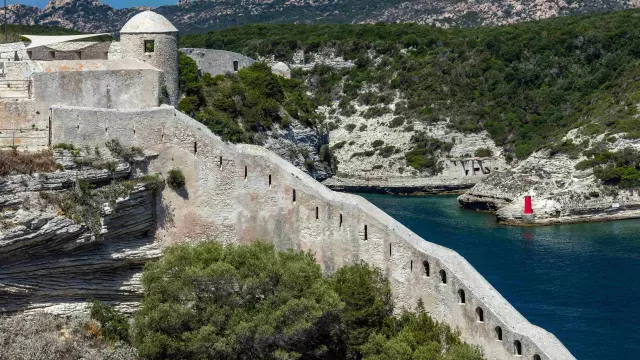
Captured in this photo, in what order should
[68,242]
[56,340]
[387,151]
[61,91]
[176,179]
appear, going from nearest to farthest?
[56,340], [68,242], [176,179], [61,91], [387,151]

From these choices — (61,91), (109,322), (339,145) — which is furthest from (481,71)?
(109,322)

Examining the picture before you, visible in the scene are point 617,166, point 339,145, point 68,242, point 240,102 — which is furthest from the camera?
point 339,145

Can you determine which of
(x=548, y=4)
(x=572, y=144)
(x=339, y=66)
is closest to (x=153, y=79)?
(x=572, y=144)

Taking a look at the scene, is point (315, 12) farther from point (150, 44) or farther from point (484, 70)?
point (150, 44)

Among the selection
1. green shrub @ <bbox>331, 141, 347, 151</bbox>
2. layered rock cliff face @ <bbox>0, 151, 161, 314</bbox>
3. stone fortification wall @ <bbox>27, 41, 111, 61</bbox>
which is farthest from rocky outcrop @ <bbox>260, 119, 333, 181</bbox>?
green shrub @ <bbox>331, 141, 347, 151</bbox>

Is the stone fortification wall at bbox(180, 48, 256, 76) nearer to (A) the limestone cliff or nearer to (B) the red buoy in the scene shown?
(B) the red buoy

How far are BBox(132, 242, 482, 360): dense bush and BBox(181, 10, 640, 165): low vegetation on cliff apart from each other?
52878 mm

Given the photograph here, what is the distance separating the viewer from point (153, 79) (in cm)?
2709

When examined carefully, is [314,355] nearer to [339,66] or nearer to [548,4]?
[339,66]

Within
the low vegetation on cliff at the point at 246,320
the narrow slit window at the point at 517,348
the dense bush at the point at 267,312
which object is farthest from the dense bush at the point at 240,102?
the narrow slit window at the point at 517,348

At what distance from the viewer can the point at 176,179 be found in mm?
25422

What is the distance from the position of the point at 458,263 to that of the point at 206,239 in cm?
674

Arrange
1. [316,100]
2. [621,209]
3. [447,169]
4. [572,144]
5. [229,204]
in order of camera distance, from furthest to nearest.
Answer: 1. [316,100]
2. [447,169]
3. [572,144]
4. [621,209]
5. [229,204]

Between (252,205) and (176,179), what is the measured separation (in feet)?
6.90
